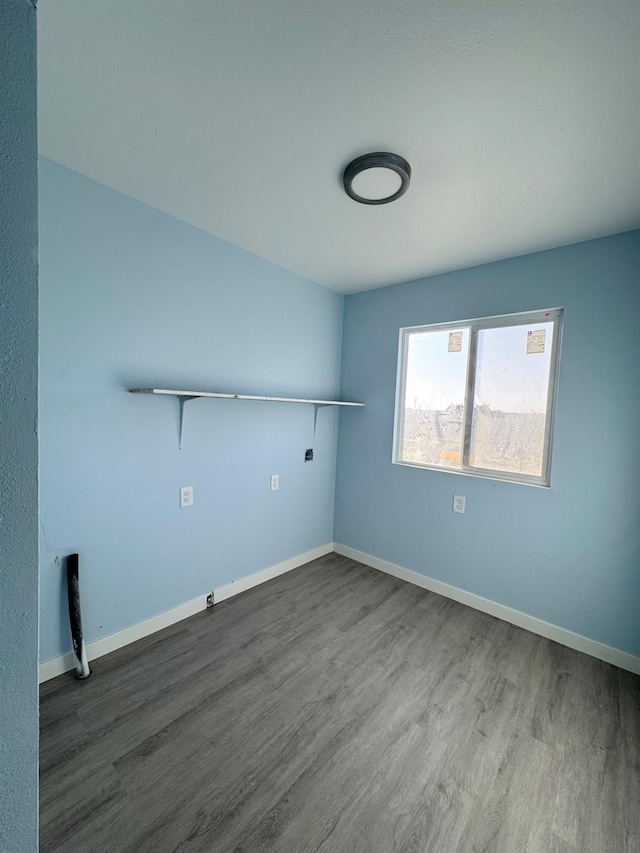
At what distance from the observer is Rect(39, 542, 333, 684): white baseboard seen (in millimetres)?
1696

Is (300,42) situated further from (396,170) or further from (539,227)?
(539,227)

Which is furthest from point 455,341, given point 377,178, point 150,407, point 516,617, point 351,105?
point 150,407

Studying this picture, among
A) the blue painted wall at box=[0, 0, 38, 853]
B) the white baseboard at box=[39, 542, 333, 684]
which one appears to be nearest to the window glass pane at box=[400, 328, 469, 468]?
the white baseboard at box=[39, 542, 333, 684]

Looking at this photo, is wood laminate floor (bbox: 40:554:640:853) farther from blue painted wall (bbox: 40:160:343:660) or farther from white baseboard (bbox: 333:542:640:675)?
blue painted wall (bbox: 40:160:343:660)

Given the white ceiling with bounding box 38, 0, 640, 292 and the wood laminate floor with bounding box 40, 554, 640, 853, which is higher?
the white ceiling with bounding box 38, 0, 640, 292

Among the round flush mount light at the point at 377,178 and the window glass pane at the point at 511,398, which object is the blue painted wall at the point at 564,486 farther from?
the round flush mount light at the point at 377,178

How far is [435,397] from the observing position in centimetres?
271

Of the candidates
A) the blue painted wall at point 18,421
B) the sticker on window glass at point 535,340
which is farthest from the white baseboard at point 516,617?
the blue painted wall at point 18,421

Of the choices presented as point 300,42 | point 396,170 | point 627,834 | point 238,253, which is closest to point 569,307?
point 396,170

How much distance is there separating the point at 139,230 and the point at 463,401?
92.3 inches

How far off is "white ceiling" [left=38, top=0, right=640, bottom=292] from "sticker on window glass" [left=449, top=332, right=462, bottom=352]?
793 mm

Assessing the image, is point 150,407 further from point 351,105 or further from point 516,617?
point 516,617

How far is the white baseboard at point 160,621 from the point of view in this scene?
66.8 inches

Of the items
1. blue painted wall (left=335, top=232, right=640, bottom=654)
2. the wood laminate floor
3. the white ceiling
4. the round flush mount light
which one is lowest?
the wood laminate floor
